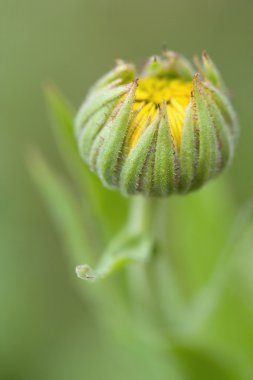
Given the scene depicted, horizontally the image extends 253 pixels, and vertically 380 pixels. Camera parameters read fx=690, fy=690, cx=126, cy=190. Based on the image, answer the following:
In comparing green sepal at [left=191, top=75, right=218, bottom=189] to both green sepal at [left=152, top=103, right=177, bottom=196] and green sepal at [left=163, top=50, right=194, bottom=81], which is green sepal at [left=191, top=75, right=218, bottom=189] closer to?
green sepal at [left=152, top=103, right=177, bottom=196]

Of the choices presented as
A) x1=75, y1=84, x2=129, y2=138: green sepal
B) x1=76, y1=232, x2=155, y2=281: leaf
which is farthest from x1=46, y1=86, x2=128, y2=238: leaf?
x1=75, y1=84, x2=129, y2=138: green sepal

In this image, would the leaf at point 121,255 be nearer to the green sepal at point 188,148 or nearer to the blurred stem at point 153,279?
the blurred stem at point 153,279

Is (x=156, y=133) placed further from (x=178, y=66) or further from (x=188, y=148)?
(x=178, y=66)

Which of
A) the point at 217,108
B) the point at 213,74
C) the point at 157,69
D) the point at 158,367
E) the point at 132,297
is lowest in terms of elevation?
the point at 158,367

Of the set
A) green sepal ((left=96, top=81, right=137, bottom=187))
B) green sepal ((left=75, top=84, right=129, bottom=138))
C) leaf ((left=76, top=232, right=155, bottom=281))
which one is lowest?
leaf ((left=76, top=232, right=155, bottom=281))

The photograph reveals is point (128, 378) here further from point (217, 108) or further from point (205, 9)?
point (205, 9)

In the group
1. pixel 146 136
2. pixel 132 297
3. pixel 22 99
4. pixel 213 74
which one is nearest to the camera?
pixel 146 136

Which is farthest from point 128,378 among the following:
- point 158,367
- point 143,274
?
point 143,274
